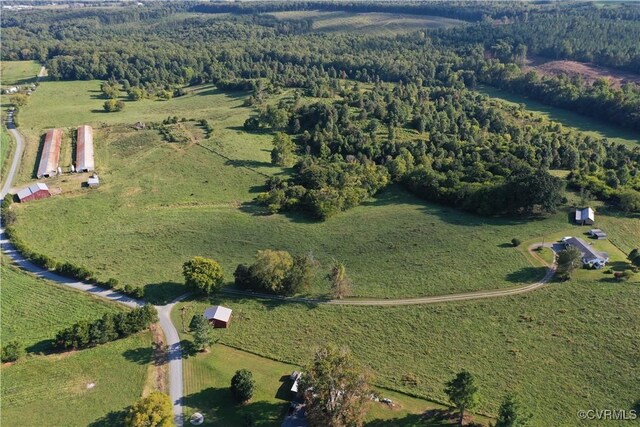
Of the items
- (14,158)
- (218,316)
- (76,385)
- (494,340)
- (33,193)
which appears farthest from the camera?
(14,158)

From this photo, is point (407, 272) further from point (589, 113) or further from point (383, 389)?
point (589, 113)

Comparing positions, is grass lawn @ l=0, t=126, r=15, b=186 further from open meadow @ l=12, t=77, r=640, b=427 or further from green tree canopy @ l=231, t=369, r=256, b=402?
green tree canopy @ l=231, t=369, r=256, b=402

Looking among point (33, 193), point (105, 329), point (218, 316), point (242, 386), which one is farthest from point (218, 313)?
point (33, 193)

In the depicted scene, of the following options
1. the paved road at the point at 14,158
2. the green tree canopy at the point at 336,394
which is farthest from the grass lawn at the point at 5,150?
the green tree canopy at the point at 336,394

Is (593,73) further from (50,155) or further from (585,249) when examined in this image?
(50,155)

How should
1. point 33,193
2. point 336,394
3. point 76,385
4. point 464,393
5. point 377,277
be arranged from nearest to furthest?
point 336,394, point 464,393, point 76,385, point 377,277, point 33,193

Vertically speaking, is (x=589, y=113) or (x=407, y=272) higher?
(x=589, y=113)

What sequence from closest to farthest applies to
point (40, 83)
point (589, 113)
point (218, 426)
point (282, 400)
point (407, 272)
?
point (218, 426), point (282, 400), point (407, 272), point (589, 113), point (40, 83)

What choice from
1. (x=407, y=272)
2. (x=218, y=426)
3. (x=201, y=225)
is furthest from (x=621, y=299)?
(x=201, y=225)
